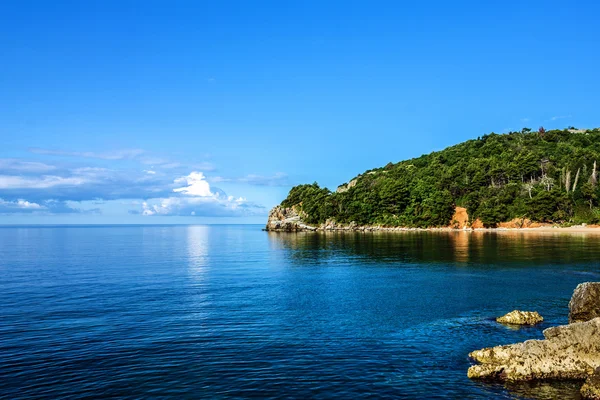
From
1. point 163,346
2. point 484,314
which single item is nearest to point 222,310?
point 163,346

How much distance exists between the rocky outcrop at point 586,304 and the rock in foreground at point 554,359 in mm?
9779

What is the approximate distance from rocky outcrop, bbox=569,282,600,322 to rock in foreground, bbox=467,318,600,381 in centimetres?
978

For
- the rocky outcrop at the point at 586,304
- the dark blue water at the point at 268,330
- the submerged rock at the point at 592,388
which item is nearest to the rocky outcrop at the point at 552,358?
the dark blue water at the point at 268,330

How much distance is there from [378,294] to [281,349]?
68.4 ft

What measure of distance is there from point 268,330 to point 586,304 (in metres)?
23.0

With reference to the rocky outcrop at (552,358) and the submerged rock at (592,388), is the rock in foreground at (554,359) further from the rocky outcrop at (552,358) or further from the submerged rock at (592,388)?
the submerged rock at (592,388)

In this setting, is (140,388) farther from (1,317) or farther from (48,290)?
(48,290)

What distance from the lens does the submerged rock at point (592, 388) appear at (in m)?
17.7

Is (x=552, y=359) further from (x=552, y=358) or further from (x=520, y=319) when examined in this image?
(x=520, y=319)

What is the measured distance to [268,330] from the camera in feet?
99.9

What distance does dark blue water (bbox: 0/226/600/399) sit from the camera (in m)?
20.4

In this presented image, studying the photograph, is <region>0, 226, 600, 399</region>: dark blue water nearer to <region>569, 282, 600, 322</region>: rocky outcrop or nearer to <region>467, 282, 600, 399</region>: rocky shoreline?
<region>467, 282, 600, 399</region>: rocky shoreline

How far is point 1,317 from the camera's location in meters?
34.9

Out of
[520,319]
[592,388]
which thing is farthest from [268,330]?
[592,388]
